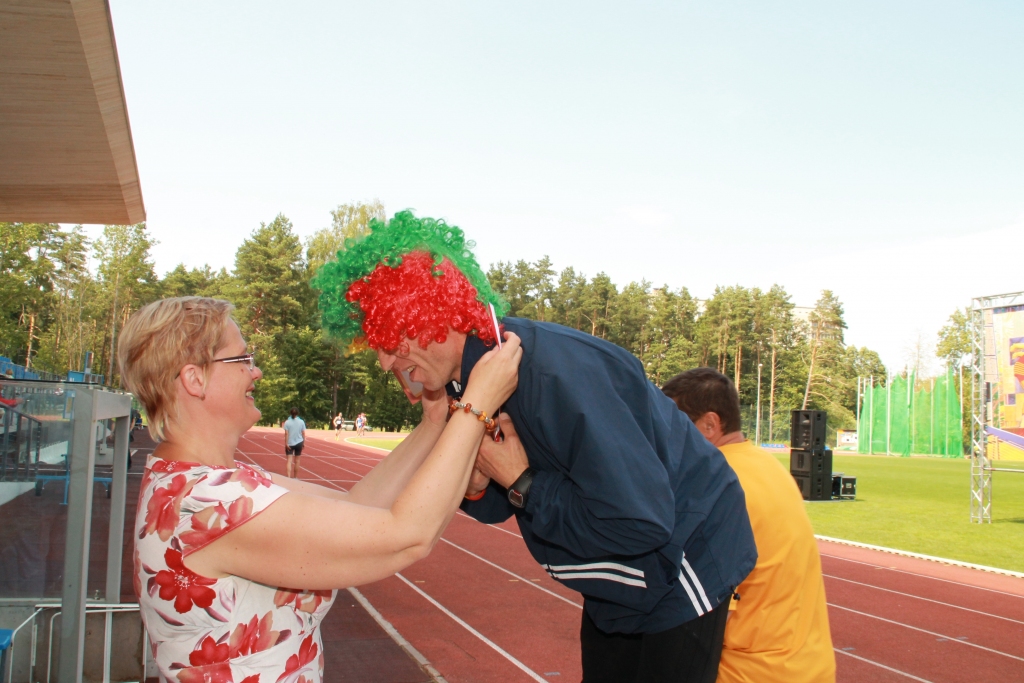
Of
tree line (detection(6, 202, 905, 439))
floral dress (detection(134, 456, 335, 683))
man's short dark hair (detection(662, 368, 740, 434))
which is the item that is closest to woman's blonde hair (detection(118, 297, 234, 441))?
floral dress (detection(134, 456, 335, 683))

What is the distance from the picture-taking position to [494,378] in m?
1.61

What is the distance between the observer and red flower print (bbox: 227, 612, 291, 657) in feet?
5.56

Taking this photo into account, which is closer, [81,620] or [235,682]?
[235,682]

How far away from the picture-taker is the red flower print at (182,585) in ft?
5.37

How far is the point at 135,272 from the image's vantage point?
4928 centimetres

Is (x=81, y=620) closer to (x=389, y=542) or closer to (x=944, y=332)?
(x=389, y=542)

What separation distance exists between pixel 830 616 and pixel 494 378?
827 cm

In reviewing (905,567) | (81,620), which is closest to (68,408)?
(81,620)

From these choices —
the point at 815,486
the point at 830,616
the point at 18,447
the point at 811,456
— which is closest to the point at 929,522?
the point at 815,486

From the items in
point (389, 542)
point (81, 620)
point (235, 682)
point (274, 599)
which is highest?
point (389, 542)

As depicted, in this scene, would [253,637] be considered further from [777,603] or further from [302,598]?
[777,603]

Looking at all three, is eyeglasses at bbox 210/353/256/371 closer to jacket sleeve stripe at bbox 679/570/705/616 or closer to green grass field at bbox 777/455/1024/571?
jacket sleeve stripe at bbox 679/570/705/616

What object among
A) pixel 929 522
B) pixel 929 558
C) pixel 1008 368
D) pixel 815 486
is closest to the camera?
pixel 929 558

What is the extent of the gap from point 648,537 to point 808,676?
1.13 m
